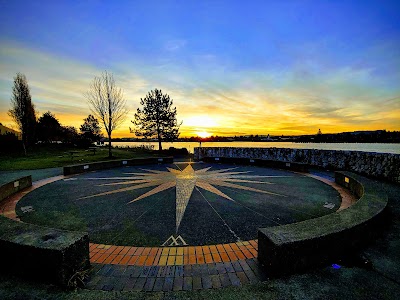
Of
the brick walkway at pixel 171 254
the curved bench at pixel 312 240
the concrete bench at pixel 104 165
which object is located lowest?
the brick walkway at pixel 171 254

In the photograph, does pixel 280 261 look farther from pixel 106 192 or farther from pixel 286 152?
pixel 286 152

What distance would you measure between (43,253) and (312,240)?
3679 millimetres

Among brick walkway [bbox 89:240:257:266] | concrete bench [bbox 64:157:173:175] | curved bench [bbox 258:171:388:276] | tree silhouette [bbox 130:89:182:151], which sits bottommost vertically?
brick walkway [bbox 89:240:257:266]

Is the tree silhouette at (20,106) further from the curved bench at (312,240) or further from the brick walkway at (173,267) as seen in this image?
the curved bench at (312,240)

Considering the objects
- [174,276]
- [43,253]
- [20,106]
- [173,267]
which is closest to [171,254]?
[173,267]

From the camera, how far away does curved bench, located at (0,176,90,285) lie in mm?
2633

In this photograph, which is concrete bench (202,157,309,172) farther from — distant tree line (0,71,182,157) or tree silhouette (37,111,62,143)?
tree silhouette (37,111,62,143)

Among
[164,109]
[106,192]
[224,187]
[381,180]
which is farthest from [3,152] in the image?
[381,180]

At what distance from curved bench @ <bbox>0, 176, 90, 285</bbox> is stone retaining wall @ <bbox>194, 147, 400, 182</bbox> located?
1107cm

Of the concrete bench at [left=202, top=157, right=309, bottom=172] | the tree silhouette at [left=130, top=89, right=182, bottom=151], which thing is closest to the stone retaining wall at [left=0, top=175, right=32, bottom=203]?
the concrete bench at [left=202, top=157, right=309, bottom=172]

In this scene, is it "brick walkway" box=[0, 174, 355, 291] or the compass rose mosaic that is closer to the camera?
"brick walkway" box=[0, 174, 355, 291]

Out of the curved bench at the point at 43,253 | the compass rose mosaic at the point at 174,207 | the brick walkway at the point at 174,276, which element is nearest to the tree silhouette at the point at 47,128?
the compass rose mosaic at the point at 174,207

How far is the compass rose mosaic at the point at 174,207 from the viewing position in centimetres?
454

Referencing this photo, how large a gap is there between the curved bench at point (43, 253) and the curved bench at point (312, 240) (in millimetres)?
2746
